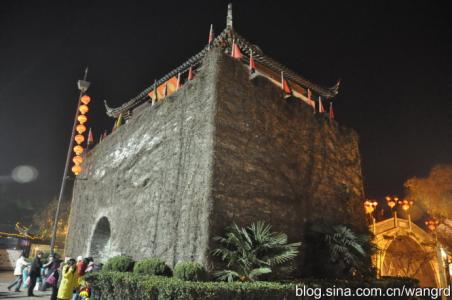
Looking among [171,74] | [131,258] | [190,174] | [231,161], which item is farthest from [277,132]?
[171,74]

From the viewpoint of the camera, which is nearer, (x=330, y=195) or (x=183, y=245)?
(x=183, y=245)

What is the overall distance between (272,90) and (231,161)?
141 inches

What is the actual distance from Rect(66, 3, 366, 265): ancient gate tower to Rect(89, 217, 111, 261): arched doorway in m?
0.05

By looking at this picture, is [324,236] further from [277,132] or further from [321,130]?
[321,130]

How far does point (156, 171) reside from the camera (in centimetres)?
1164

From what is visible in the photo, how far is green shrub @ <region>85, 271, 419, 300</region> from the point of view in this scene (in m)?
6.47

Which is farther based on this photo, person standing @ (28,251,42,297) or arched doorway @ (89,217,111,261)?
arched doorway @ (89,217,111,261)

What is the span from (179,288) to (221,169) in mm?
3678

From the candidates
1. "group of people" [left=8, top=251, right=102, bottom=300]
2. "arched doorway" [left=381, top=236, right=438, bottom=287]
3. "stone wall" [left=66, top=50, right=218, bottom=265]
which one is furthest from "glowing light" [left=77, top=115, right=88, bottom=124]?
"arched doorway" [left=381, top=236, right=438, bottom=287]

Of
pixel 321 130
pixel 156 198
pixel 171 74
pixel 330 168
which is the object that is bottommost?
pixel 156 198

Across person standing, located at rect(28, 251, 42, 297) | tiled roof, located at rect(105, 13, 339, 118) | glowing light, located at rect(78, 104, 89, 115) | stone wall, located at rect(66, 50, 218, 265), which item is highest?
tiled roof, located at rect(105, 13, 339, 118)

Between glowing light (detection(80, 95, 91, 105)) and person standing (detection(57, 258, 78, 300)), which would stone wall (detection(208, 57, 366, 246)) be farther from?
glowing light (detection(80, 95, 91, 105))

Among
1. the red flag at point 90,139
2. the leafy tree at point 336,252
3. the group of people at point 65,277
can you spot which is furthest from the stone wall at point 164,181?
the red flag at point 90,139

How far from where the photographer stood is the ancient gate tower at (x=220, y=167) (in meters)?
9.40
